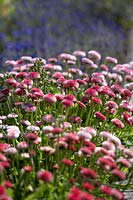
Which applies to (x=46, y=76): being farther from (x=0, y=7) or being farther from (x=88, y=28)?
(x=0, y=7)

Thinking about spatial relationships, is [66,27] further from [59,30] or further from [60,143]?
[60,143]

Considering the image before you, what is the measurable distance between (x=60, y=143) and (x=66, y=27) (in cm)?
721

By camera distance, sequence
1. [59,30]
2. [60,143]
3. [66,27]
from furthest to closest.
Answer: [66,27]
[59,30]
[60,143]

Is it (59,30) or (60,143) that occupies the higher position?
(59,30)

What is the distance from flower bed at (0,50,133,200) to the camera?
279cm

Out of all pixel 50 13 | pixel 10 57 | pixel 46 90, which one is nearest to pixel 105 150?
pixel 46 90

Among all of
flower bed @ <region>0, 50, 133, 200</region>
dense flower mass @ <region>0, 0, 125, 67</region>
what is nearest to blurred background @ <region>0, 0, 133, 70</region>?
dense flower mass @ <region>0, 0, 125, 67</region>

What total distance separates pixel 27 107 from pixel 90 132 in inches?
23.0

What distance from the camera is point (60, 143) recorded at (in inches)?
114

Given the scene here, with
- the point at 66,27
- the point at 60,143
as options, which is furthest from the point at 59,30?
the point at 60,143

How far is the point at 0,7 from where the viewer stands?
11.1m

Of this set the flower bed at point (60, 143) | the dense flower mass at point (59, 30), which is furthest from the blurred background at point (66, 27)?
the flower bed at point (60, 143)

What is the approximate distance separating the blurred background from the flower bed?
211 cm

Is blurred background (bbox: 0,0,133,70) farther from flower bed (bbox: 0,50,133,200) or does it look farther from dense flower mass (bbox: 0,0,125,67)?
flower bed (bbox: 0,50,133,200)
